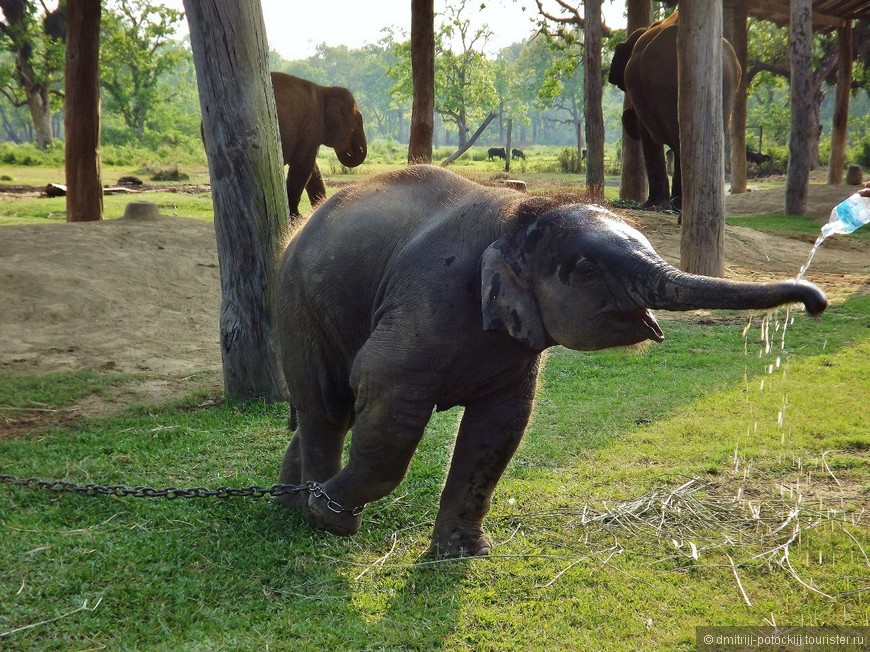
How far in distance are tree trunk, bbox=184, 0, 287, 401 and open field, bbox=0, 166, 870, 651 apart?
38cm

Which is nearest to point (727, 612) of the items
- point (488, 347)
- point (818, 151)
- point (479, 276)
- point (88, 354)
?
point (488, 347)

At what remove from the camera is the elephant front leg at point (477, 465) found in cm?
374

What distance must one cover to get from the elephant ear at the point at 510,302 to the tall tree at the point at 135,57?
4551 cm

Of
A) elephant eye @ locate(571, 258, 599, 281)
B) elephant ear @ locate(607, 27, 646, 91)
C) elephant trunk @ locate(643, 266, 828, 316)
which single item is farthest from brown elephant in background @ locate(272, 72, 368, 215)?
elephant trunk @ locate(643, 266, 828, 316)

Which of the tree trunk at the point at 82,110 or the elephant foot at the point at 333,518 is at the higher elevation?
the tree trunk at the point at 82,110

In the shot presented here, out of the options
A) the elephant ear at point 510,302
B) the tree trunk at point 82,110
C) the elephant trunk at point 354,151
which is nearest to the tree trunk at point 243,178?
the elephant ear at point 510,302

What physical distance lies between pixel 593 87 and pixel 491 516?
38.7 ft

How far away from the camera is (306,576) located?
371cm

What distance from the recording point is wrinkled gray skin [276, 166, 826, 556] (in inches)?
125

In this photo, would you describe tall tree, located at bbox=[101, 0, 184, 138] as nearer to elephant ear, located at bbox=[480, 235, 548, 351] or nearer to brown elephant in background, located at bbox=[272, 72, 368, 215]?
brown elephant in background, located at bbox=[272, 72, 368, 215]

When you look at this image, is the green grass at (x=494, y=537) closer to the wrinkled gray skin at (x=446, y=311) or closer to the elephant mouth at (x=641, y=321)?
the wrinkled gray skin at (x=446, y=311)

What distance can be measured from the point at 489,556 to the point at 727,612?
1.02 meters

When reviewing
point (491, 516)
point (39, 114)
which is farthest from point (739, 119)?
point (39, 114)

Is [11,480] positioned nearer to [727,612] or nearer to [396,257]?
[396,257]
